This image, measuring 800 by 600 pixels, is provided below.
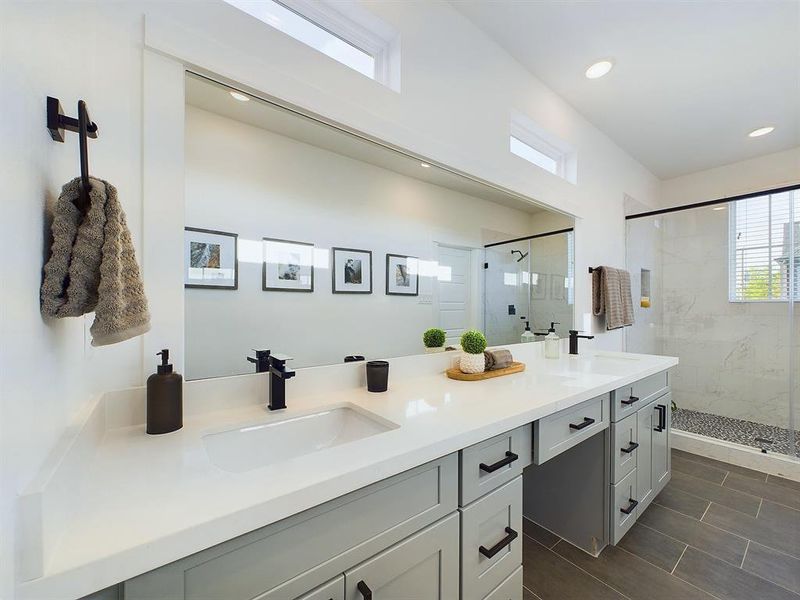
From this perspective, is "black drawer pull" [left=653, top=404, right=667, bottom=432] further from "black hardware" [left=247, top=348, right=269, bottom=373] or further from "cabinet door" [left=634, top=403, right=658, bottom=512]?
"black hardware" [left=247, top=348, right=269, bottom=373]

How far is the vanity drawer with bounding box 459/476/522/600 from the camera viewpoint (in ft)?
3.02

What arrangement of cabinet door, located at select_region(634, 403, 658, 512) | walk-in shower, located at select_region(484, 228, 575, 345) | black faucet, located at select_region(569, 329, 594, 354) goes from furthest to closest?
black faucet, located at select_region(569, 329, 594, 354), walk-in shower, located at select_region(484, 228, 575, 345), cabinet door, located at select_region(634, 403, 658, 512)

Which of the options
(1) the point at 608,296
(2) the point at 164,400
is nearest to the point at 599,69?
(1) the point at 608,296

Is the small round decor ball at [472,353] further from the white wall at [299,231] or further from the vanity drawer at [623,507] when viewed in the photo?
the vanity drawer at [623,507]

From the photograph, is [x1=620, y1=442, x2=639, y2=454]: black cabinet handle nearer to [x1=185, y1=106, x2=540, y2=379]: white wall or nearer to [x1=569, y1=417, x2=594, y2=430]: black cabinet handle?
[x1=569, y1=417, x2=594, y2=430]: black cabinet handle

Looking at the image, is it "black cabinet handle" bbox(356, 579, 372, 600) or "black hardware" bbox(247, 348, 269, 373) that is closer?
"black cabinet handle" bbox(356, 579, 372, 600)

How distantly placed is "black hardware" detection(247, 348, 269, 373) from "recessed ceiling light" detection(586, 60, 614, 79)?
8.20ft

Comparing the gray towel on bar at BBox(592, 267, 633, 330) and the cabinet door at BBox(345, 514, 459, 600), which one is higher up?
the gray towel on bar at BBox(592, 267, 633, 330)

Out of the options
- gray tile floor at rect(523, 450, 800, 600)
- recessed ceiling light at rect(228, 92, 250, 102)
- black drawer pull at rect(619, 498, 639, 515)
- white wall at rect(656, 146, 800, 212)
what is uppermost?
white wall at rect(656, 146, 800, 212)

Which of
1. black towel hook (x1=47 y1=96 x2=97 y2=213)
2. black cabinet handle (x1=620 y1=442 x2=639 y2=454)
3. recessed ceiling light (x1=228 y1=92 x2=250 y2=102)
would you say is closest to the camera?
black towel hook (x1=47 y1=96 x2=97 y2=213)

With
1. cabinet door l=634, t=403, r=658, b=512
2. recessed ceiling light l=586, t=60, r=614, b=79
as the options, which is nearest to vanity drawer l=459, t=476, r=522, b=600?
cabinet door l=634, t=403, r=658, b=512

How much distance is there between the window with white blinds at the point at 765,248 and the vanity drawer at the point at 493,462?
3135 millimetres

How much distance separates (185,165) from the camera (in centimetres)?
100


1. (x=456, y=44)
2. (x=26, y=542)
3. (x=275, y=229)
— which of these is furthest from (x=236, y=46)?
(x=26, y=542)
